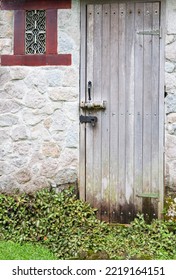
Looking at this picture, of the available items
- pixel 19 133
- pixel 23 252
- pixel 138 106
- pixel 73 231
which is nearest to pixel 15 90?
pixel 19 133

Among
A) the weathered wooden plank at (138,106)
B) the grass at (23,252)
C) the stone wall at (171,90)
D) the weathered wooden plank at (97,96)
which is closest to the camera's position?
the grass at (23,252)

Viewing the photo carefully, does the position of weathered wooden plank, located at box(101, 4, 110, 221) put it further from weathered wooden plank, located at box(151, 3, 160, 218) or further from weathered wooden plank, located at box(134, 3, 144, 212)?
weathered wooden plank, located at box(151, 3, 160, 218)

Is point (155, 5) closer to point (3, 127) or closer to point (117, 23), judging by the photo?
point (117, 23)

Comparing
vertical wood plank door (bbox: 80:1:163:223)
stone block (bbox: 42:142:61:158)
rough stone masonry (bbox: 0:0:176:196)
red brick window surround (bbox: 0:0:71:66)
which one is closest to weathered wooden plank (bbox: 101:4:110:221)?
vertical wood plank door (bbox: 80:1:163:223)

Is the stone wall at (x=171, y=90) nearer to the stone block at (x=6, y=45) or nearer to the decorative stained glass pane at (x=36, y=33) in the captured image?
the decorative stained glass pane at (x=36, y=33)

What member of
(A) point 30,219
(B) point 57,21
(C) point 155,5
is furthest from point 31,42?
(A) point 30,219

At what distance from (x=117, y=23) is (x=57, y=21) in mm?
632

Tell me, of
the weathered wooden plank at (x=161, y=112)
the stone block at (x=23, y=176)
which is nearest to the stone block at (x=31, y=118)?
the stone block at (x=23, y=176)

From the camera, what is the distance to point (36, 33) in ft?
17.8

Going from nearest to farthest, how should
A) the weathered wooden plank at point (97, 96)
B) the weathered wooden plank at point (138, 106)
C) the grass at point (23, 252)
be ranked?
the grass at point (23, 252)
the weathered wooden plank at point (138, 106)
the weathered wooden plank at point (97, 96)

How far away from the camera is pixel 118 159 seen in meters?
5.30

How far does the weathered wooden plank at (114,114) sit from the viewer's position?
5258mm

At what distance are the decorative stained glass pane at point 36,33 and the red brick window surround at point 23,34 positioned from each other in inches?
1.7

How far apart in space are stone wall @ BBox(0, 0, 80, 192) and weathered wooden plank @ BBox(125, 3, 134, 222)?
1.72 feet
